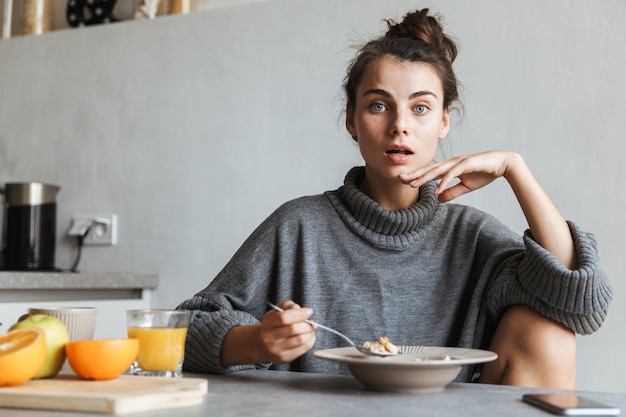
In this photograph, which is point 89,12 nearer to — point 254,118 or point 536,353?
point 254,118

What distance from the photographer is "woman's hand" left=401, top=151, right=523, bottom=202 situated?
1.25 meters

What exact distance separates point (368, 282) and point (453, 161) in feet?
0.97

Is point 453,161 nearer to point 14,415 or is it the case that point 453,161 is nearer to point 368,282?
point 368,282

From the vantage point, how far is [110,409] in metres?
0.71

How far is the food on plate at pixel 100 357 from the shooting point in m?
0.82

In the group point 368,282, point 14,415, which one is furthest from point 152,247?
point 14,415

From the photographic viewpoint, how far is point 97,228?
250cm

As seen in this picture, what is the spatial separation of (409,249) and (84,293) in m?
1.24

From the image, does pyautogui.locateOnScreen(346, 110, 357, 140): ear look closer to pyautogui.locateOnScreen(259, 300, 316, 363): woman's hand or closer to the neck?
the neck

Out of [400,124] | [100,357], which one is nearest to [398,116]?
[400,124]

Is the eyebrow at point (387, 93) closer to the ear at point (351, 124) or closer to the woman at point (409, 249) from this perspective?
the woman at point (409, 249)

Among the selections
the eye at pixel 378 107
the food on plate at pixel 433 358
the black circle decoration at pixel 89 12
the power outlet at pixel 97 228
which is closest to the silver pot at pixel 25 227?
the power outlet at pixel 97 228

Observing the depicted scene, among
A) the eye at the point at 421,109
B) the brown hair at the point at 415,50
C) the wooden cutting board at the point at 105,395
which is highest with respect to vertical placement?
the brown hair at the point at 415,50

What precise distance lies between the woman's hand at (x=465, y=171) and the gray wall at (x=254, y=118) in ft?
1.93
